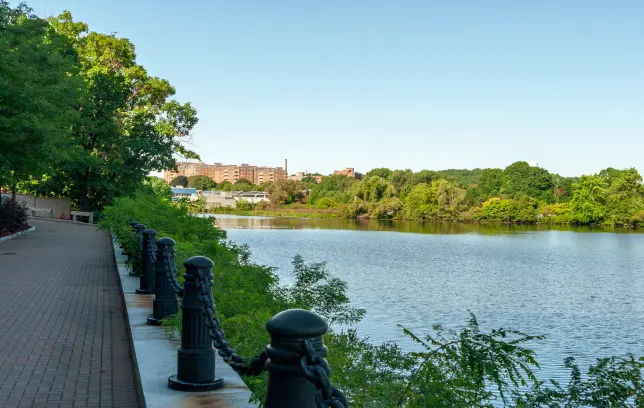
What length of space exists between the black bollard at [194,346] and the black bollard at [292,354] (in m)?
2.37

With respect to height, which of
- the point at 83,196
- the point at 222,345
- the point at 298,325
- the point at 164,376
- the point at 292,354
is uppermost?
the point at 83,196

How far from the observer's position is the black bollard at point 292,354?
2783 mm

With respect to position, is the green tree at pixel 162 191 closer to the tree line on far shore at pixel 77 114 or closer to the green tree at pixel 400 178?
the tree line on far shore at pixel 77 114

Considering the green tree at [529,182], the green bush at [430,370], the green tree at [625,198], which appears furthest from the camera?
the green tree at [529,182]

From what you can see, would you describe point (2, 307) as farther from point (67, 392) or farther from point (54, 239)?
point (54, 239)

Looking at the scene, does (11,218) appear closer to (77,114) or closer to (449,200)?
(77,114)

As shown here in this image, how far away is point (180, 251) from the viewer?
32.0 ft

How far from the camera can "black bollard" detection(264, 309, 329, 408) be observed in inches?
110

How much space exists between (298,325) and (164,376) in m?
3.26

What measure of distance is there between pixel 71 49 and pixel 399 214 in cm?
7424

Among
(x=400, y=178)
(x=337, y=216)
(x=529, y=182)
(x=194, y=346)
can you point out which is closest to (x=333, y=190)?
(x=400, y=178)

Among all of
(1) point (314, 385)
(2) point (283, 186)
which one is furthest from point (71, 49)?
(2) point (283, 186)

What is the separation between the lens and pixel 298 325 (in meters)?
2.79

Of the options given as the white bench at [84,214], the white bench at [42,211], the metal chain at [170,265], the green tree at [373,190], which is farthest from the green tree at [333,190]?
the metal chain at [170,265]
